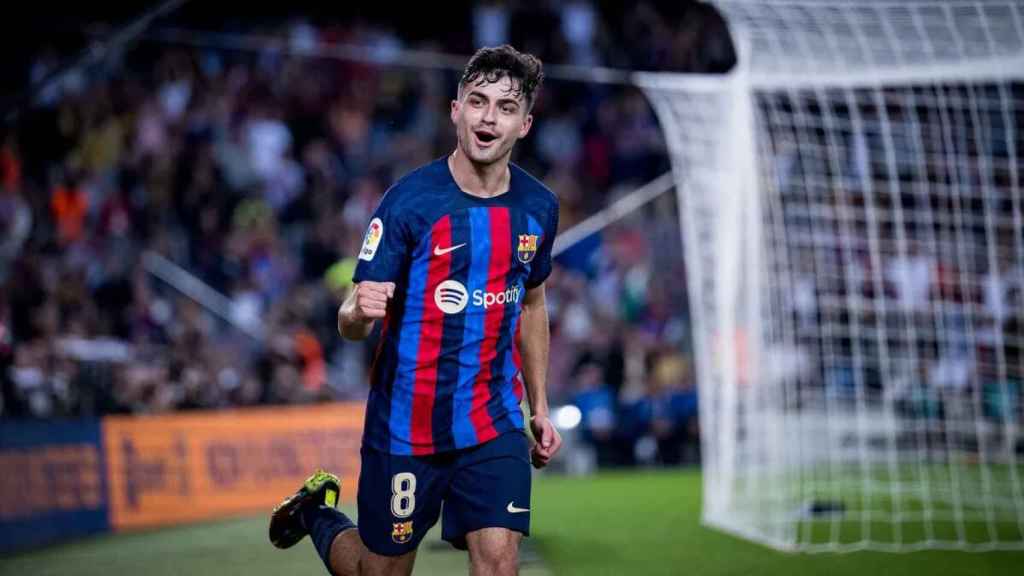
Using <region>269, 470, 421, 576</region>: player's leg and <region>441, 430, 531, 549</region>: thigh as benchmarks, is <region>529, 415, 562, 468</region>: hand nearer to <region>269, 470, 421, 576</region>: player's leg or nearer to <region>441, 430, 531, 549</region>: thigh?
<region>441, 430, 531, 549</region>: thigh

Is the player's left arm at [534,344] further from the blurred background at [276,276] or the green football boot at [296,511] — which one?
the blurred background at [276,276]

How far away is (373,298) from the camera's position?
3.90m

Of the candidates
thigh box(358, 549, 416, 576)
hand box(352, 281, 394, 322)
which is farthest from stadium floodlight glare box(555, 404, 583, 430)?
hand box(352, 281, 394, 322)

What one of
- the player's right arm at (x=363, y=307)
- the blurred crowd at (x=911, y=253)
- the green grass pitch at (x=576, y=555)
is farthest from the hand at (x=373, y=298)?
the blurred crowd at (x=911, y=253)

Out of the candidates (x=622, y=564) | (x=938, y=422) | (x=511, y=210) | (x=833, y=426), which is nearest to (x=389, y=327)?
(x=511, y=210)

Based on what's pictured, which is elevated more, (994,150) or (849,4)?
(849,4)

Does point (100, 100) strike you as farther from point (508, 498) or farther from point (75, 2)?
point (508, 498)

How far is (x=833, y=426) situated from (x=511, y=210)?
770cm

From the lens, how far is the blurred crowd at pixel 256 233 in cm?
1287

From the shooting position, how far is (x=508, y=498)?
4348mm

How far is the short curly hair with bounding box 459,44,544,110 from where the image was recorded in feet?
13.8

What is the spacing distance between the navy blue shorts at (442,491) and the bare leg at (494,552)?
45 mm

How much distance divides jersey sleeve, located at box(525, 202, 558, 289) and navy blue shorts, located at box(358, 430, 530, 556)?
0.61 meters

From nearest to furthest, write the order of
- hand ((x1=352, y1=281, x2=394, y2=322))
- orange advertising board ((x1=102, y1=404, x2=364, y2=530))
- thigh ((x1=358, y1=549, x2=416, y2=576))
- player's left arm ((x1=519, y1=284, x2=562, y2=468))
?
hand ((x1=352, y1=281, x2=394, y2=322)) → thigh ((x1=358, y1=549, x2=416, y2=576)) → player's left arm ((x1=519, y1=284, x2=562, y2=468)) → orange advertising board ((x1=102, y1=404, x2=364, y2=530))
